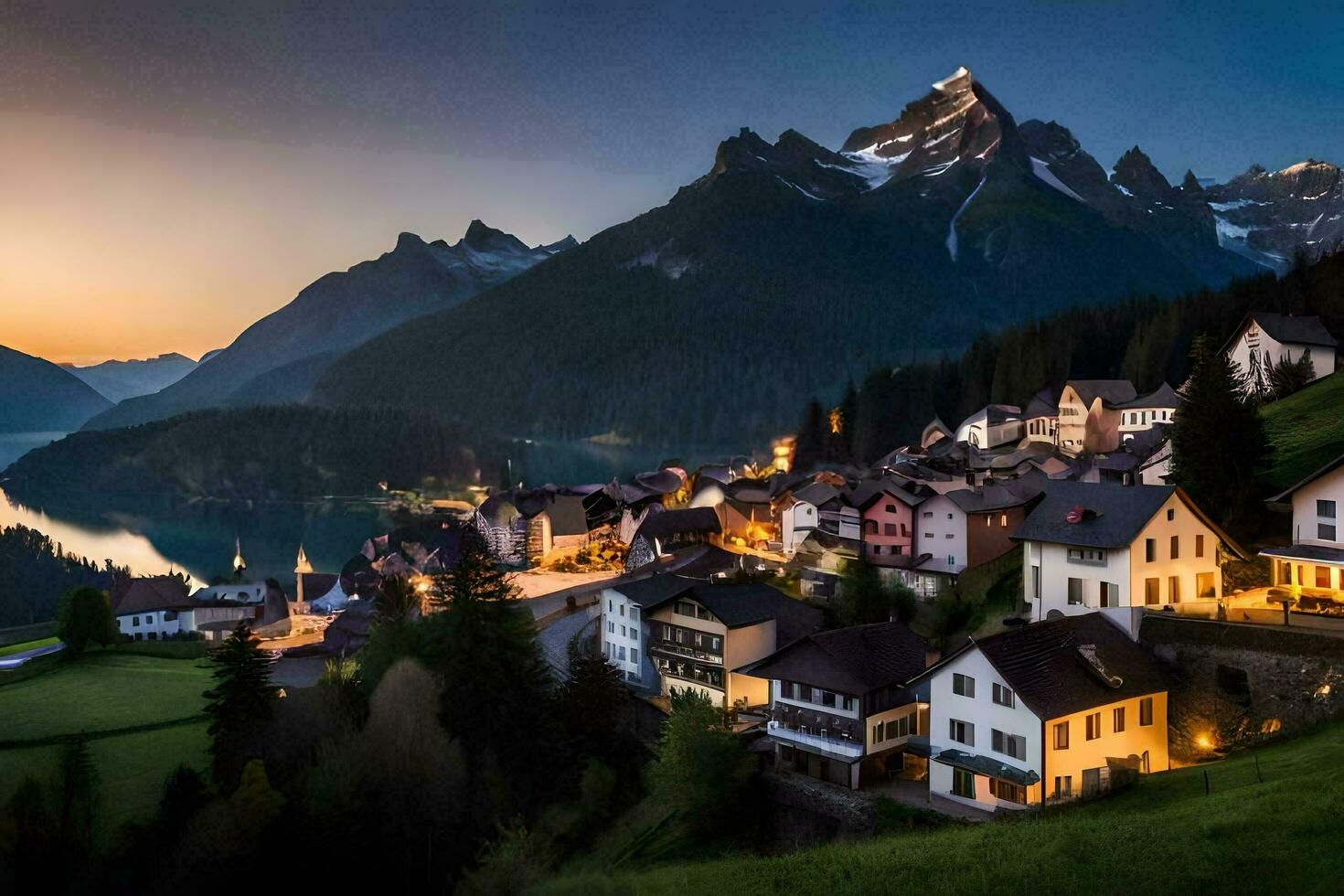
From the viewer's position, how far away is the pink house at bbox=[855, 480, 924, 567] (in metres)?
34.4

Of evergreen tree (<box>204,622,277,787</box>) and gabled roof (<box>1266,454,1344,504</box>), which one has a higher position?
gabled roof (<box>1266,454,1344,504</box>)

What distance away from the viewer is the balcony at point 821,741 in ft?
75.4

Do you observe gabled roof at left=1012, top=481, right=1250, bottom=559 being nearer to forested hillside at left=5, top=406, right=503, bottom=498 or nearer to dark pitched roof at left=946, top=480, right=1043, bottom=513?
dark pitched roof at left=946, top=480, right=1043, bottom=513

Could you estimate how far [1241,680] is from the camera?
66.9 feet

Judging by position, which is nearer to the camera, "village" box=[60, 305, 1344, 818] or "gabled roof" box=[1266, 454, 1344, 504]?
"village" box=[60, 305, 1344, 818]

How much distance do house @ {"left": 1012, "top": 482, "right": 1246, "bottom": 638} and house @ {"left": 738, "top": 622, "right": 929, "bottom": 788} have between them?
4.37m

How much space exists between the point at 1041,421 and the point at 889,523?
30546 millimetres

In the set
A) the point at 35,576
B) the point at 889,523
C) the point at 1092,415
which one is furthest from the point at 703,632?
the point at 35,576

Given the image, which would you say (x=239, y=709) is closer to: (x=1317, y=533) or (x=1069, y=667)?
(x=1069, y=667)

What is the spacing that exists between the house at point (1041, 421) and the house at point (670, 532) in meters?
22.3

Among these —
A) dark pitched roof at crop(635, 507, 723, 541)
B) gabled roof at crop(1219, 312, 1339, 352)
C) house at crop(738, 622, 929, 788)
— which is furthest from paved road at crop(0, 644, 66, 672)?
gabled roof at crop(1219, 312, 1339, 352)

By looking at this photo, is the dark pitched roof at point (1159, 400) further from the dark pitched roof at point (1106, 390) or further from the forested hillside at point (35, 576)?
the forested hillside at point (35, 576)

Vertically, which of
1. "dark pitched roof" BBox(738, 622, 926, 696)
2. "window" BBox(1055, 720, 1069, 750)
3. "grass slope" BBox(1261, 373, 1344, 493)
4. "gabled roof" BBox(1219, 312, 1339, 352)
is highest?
"gabled roof" BBox(1219, 312, 1339, 352)

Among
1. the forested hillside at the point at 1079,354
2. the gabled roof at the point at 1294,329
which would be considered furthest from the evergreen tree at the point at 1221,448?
the forested hillside at the point at 1079,354
